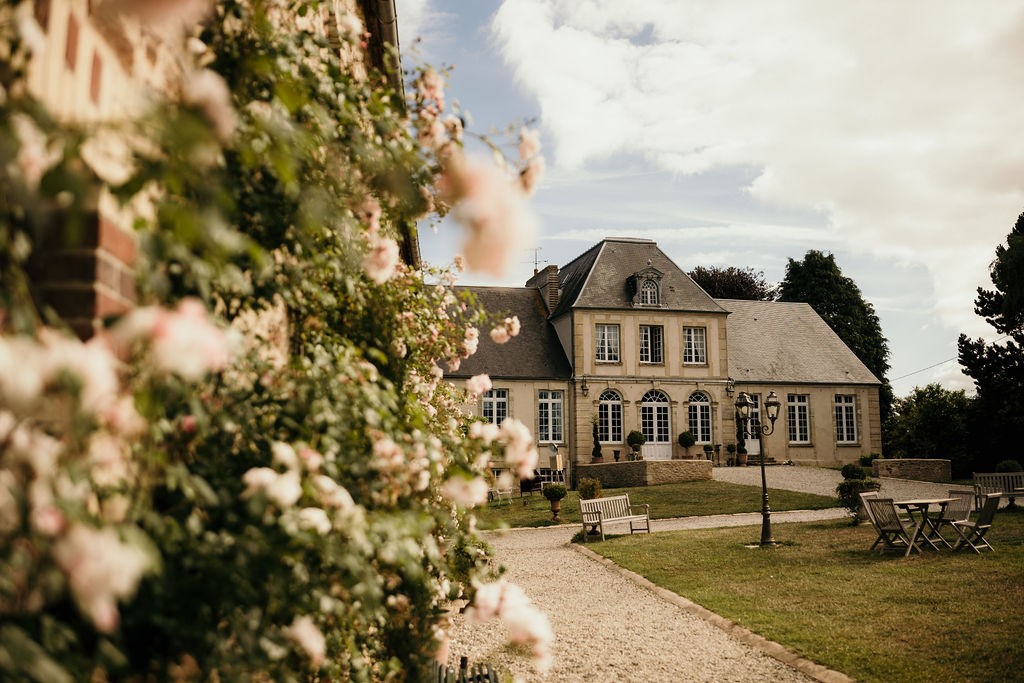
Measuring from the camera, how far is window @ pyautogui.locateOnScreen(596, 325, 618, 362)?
31.4 m

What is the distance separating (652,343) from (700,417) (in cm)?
363

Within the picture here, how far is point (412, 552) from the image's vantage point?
2260 millimetres

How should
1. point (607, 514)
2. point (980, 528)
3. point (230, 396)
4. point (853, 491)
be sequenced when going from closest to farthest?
point (230, 396) < point (980, 528) < point (853, 491) < point (607, 514)

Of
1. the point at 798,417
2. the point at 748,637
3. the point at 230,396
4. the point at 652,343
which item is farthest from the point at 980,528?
the point at 798,417

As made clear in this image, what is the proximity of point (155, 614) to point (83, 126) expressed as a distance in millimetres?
1029

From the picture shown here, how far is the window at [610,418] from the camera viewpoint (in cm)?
3102

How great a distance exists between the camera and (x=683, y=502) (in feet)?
71.3

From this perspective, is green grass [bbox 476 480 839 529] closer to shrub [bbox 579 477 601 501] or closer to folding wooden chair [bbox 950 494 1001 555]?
shrub [bbox 579 477 601 501]

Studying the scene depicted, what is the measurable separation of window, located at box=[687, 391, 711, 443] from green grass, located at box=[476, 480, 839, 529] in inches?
250

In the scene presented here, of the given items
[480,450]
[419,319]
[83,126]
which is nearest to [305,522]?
[83,126]

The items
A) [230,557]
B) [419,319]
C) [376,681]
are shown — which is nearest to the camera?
[230,557]

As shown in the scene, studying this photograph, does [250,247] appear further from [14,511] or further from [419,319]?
[419,319]

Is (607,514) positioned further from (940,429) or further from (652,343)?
(940,429)

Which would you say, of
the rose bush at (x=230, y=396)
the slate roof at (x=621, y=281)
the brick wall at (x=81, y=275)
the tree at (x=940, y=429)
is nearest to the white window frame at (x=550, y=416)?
the slate roof at (x=621, y=281)
